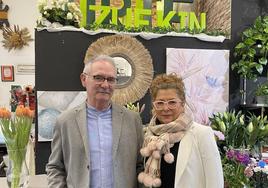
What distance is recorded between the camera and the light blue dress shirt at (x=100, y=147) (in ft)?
5.51

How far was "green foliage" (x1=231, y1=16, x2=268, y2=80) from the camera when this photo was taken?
3.81 meters

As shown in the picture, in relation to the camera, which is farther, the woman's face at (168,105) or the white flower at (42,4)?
the white flower at (42,4)

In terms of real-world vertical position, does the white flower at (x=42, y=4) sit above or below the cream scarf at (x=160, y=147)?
above

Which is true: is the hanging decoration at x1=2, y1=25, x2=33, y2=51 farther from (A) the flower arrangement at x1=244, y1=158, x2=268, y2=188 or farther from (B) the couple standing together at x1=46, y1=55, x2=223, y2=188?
(A) the flower arrangement at x1=244, y1=158, x2=268, y2=188

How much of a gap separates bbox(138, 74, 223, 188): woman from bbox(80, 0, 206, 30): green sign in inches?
85.1

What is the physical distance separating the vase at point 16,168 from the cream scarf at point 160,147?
764 millimetres

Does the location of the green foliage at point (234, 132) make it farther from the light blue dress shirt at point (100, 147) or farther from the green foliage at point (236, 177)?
the light blue dress shirt at point (100, 147)

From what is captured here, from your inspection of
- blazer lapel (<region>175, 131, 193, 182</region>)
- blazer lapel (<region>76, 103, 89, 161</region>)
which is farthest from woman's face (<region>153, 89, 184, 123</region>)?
blazer lapel (<region>76, 103, 89, 161</region>)

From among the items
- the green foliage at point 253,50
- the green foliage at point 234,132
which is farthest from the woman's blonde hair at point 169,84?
the green foliage at point 253,50

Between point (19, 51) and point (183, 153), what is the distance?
491 cm

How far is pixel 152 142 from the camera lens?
5.74 ft

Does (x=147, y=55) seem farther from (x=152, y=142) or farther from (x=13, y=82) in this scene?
(x=13, y=82)

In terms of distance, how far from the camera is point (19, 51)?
5.85m

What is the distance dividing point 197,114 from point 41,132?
71.3 inches
